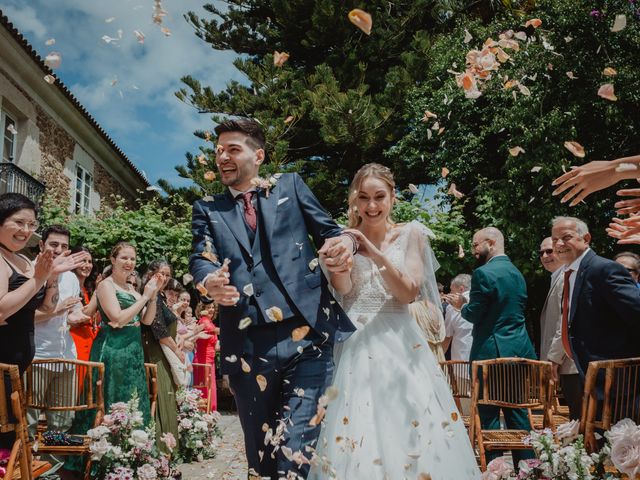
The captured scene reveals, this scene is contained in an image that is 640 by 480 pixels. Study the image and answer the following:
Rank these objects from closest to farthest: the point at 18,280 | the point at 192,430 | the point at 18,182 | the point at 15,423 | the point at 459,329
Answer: the point at 15,423 < the point at 18,280 < the point at 192,430 < the point at 459,329 < the point at 18,182

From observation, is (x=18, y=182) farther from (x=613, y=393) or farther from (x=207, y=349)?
(x=613, y=393)

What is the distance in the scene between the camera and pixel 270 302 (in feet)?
8.93

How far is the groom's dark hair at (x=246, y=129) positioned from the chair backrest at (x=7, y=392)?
1.47 meters

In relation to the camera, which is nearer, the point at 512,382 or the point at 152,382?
the point at 512,382

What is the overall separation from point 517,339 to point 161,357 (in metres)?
3.30

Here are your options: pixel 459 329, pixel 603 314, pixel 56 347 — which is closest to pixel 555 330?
pixel 603 314

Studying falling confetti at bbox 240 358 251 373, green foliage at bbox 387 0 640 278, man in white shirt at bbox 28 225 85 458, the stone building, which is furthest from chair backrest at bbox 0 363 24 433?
the stone building

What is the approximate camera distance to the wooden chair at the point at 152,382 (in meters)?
5.59

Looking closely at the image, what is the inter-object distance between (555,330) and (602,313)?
1.55 m

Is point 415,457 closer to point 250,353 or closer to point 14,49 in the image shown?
point 250,353

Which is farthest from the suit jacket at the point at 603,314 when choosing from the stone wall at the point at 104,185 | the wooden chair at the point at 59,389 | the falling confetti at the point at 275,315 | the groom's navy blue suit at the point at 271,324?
the stone wall at the point at 104,185

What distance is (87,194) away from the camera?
1828 cm

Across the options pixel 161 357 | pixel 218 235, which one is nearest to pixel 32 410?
pixel 161 357

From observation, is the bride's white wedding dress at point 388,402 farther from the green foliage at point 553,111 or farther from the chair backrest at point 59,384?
the green foliage at point 553,111
